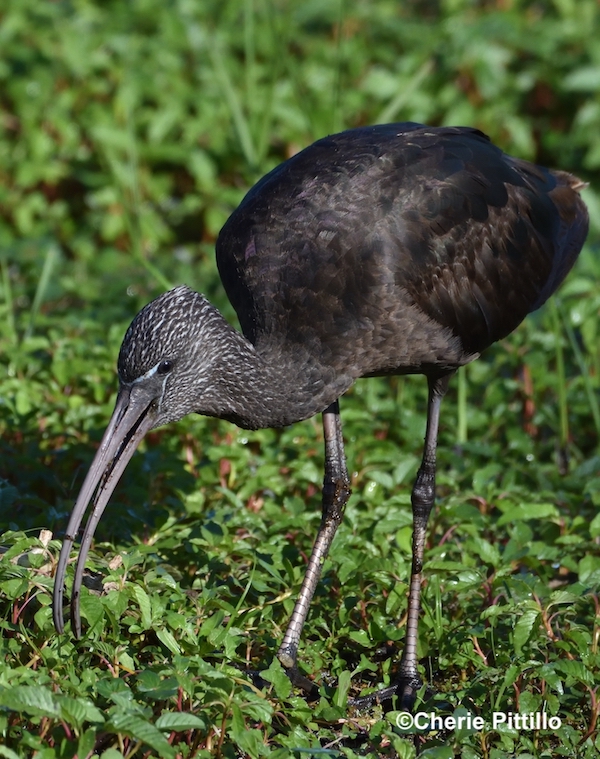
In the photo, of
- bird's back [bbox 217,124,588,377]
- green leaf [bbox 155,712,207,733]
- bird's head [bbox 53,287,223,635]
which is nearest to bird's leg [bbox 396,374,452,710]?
bird's back [bbox 217,124,588,377]

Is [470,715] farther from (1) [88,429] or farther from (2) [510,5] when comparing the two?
(2) [510,5]

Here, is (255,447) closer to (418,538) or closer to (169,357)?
(418,538)

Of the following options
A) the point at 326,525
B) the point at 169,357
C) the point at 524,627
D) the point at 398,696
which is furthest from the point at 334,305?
the point at 398,696

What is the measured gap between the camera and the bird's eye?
14.0 feet

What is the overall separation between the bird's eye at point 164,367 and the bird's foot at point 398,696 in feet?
5.06

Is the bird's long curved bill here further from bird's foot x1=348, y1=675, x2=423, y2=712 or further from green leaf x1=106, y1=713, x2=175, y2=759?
bird's foot x1=348, y1=675, x2=423, y2=712

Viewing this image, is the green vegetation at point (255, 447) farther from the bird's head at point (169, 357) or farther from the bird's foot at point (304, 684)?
the bird's head at point (169, 357)

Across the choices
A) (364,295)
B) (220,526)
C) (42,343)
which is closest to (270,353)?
(364,295)

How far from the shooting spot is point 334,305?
181 inches

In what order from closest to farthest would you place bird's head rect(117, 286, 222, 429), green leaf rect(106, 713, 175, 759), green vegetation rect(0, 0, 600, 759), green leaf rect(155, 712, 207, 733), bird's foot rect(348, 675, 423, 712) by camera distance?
green leaf rect(106, 713, 175, 759)
green leaf rect(155, 712, 207, 733)
green vegetation rect(0, 0, 600, 759)
bird's head rect(117, 286, 222, 429)
bird's foot rect(348, 675, 423, 712)

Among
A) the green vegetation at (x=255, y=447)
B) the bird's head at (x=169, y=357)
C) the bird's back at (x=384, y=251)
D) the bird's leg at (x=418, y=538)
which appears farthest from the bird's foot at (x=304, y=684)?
the bird's back at (x=384, y=251)

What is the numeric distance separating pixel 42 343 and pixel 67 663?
2.60 metres

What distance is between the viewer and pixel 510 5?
10.4 m

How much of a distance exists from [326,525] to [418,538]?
0.41 metres
